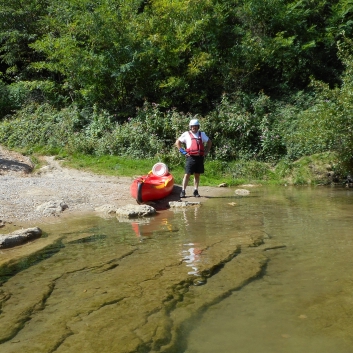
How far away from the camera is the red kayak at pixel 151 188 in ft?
32.5

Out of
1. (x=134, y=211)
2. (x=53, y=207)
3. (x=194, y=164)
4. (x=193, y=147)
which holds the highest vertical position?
(x=193, y=147)

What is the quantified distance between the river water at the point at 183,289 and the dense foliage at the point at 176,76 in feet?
33.9

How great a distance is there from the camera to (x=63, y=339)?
3.20 meters

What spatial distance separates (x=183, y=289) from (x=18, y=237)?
3038 mm

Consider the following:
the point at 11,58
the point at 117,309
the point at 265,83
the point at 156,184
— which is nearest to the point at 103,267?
the point at 117,309

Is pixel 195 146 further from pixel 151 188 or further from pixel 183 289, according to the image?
pixel 183 289

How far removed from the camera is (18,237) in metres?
6.24

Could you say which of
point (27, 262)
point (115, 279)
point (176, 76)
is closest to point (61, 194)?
point (27, 262)

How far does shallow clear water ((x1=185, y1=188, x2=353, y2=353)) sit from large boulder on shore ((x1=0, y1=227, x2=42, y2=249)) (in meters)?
3.39

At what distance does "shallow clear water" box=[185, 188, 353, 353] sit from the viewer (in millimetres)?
3104

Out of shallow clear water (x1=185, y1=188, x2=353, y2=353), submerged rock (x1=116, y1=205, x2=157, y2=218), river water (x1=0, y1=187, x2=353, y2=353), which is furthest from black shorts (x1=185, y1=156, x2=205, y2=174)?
shallow clear water (x1=185, y1=188, x2=353, y2=353)

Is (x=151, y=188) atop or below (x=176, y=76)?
below

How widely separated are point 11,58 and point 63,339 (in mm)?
24945

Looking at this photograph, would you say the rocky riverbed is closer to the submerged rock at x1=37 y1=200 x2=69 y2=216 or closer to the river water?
the river water
